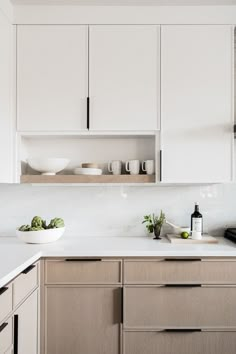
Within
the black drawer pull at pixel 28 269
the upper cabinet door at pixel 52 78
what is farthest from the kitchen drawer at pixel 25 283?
the upper cabinet door at pixel 52 78

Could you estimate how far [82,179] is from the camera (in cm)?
238

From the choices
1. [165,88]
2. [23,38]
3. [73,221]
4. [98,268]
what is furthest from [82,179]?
[23,38]

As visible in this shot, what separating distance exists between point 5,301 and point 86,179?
1.06 meters

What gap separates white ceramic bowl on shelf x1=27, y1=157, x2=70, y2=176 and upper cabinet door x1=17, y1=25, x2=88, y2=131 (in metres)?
0.24

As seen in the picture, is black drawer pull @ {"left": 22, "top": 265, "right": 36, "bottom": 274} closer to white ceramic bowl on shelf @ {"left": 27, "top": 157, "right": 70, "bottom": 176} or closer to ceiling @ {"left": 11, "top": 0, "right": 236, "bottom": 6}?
white ceramic bowl on shelf @ {"left": 27, "top": 157, "right": 70, "bottom": 176}

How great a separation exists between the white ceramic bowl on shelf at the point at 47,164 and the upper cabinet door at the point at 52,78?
238mm

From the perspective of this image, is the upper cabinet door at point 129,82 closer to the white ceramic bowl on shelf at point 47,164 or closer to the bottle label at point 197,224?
the white ceramic bowl on shelf at point 47,164

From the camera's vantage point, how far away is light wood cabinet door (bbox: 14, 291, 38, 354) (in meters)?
1.74

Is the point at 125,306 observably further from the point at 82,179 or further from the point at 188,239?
the point at 82,179

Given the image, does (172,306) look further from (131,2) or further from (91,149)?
(131,2)

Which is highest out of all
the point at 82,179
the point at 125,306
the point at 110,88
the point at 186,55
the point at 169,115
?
the point at 186,55

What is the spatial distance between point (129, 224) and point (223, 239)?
761mm

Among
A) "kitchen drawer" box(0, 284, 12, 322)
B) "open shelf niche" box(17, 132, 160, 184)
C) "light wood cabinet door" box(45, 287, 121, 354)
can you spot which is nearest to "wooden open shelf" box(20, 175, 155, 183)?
"open shelf niche" box(17, 132, 160, 184)

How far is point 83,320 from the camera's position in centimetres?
208
